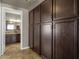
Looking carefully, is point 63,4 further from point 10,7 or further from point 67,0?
point 10,7

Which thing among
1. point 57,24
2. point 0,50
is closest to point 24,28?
point 0,50

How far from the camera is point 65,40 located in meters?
1.42

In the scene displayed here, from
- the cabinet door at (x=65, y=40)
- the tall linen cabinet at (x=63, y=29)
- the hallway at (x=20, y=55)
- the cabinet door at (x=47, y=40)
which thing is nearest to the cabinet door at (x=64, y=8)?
the tall linen cabinet at (x=63, y=29)

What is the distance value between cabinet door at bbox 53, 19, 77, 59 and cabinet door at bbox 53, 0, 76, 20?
151 mm

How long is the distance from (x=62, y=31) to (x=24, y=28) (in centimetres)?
260

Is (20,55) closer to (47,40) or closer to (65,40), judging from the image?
(47,40)

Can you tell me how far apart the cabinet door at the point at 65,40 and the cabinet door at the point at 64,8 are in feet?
0.49

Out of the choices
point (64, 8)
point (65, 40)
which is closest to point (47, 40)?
point (65, 40)

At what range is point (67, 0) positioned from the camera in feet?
4.48

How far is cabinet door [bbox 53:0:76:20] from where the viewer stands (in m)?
1.27

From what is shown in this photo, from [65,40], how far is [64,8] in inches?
27.0

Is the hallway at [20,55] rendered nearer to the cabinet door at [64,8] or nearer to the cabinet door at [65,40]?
the cabinet door at [65,40]

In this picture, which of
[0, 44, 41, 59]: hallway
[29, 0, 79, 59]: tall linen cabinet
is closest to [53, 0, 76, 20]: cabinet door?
[29, 0, 79, 59]: tall linen cabinet

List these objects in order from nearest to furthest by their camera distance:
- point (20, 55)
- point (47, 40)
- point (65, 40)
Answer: point (65, 40) < point (47, 40) < point (20, 55)
